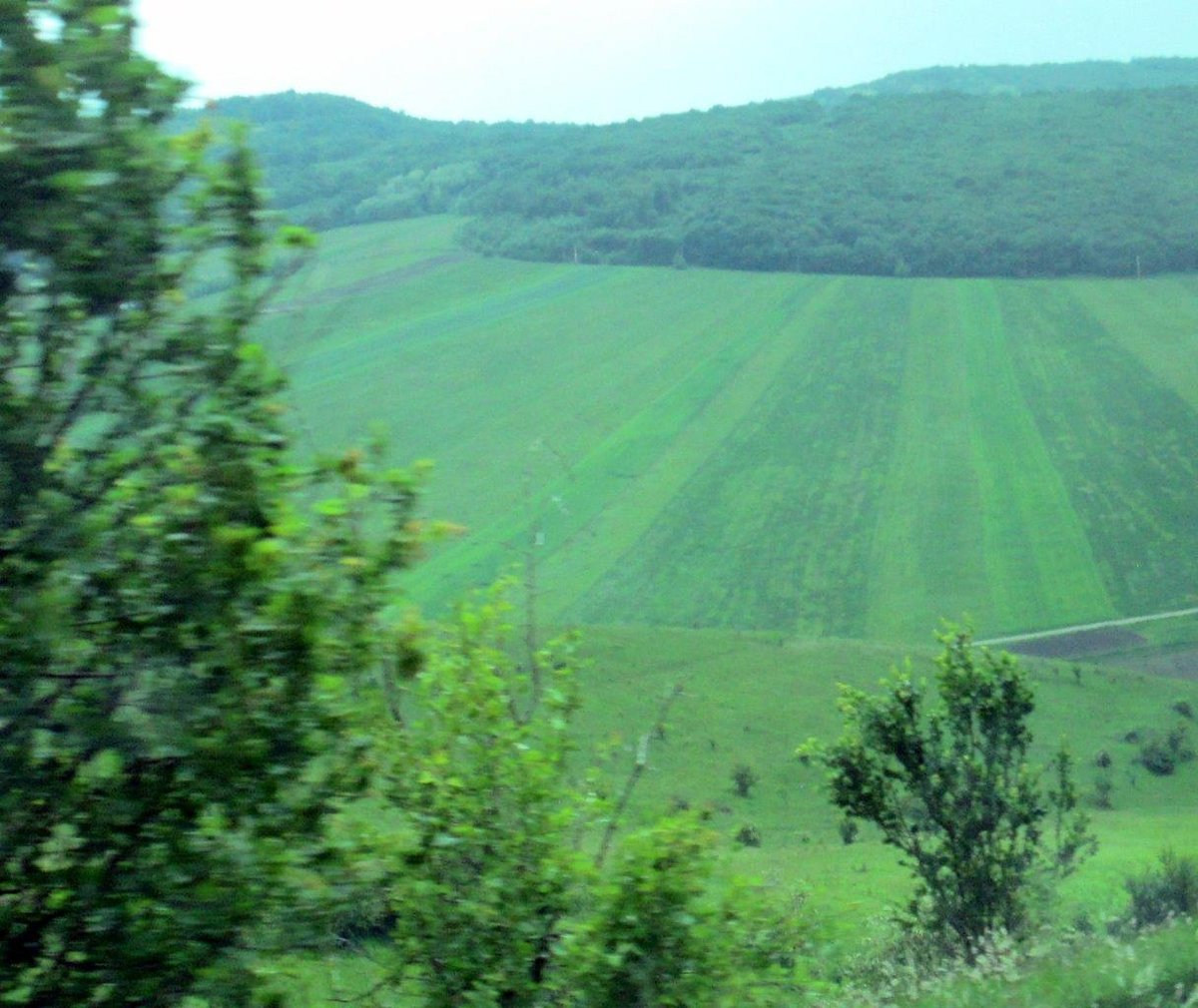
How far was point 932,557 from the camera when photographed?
44.9 metres

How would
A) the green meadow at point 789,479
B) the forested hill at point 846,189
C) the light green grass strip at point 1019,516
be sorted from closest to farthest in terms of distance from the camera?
the green meadow at point 789,479 < the light green grass strip at point 1019,516 < the forested hill at point 846,189

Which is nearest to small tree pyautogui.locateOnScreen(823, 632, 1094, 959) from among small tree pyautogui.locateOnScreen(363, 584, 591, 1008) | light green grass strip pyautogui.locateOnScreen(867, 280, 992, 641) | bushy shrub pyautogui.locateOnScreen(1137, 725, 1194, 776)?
small tree pyautogui.locateOnScreen(363, 584, 591, 1008)

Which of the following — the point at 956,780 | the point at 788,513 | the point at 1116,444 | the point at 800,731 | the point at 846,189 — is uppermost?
the point at 846,189

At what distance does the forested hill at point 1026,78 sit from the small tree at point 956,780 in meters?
141

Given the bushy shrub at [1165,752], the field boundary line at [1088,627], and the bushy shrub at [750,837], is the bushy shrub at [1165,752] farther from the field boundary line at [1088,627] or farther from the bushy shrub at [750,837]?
the bushy shrub at [750,837]

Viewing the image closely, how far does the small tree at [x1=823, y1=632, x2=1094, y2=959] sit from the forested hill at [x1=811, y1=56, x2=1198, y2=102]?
462 feet

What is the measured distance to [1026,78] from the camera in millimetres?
168000

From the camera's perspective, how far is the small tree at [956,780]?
14500 mm

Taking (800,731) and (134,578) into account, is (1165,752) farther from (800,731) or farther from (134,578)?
(134,578)

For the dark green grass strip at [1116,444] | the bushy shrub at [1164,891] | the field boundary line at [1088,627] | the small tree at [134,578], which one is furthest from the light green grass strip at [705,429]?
the small tree at [134,578]

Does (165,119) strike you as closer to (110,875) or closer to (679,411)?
(110,875)

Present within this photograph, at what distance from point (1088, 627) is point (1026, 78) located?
14910 cm

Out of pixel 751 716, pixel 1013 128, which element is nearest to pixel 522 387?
pixel 751 716

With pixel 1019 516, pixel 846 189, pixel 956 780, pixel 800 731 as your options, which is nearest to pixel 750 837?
pixel 956 780
